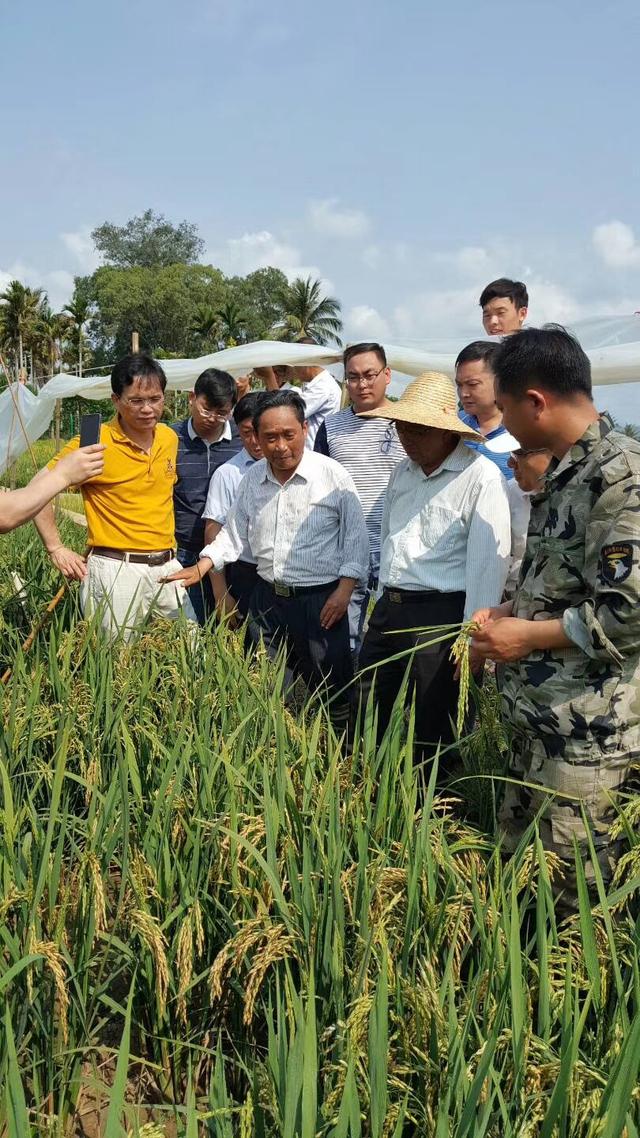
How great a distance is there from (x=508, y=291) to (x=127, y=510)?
2.06m

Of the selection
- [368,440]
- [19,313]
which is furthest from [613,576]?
[19,313]

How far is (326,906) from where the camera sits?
5.58ft

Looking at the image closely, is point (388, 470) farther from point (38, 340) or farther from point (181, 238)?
point (181, 238)

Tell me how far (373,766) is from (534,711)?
38 cm

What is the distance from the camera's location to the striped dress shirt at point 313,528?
3.67 metres

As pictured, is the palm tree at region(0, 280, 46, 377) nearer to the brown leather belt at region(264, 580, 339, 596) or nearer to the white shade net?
the white shade net

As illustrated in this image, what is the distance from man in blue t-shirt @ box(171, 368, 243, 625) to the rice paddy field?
2241mm

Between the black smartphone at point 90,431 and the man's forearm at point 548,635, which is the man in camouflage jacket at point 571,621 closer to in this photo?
Answer: the man's forearm at point 548,635

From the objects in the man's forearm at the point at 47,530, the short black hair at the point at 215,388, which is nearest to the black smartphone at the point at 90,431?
the man's forearm at the point at 47,530

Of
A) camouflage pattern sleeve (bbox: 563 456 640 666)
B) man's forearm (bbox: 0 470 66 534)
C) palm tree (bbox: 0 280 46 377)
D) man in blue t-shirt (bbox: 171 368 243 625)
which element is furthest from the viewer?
palm tree (bbox: 0 280 46 377)

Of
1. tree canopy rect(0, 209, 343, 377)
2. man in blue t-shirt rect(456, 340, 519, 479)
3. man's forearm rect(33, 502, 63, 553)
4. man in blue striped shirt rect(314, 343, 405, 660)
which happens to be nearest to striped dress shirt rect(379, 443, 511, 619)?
man in blue t-shirt rect(456, 340, 519, 479)

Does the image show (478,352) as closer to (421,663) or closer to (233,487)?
(421,663)

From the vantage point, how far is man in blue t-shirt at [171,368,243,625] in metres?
4.63

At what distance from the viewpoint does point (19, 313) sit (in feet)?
144
